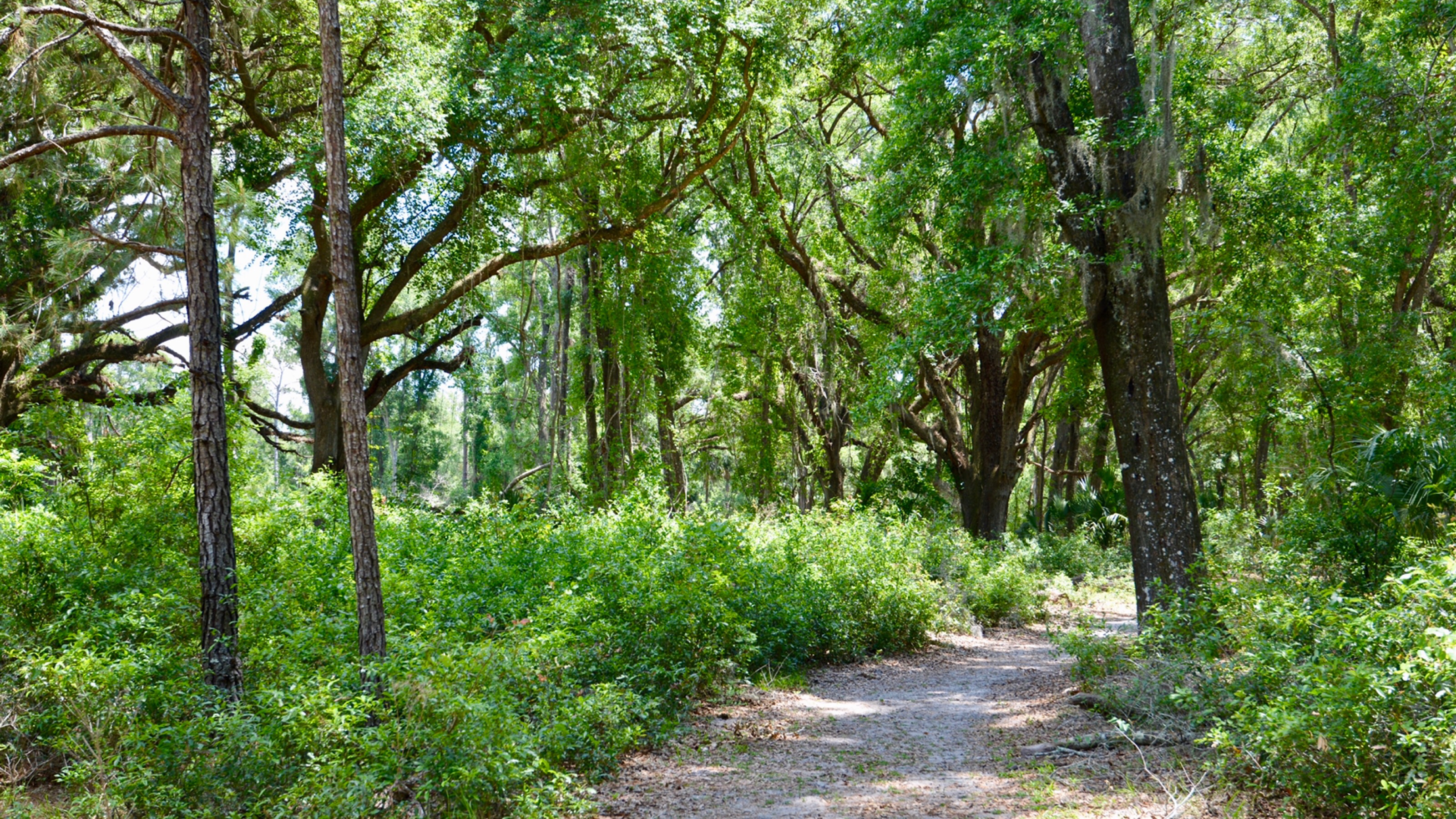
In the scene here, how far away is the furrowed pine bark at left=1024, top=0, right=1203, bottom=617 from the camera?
332 inches

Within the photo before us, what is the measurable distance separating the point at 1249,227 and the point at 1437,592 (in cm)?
671

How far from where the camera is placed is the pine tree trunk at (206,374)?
655 centimetres

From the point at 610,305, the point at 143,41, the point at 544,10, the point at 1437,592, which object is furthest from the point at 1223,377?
the point at 143,41

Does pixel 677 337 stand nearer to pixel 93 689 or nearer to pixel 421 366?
pixel 421 366

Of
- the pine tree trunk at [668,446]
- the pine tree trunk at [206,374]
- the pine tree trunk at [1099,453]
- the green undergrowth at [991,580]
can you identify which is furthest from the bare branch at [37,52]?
the pine tree trunk at [1099,453]

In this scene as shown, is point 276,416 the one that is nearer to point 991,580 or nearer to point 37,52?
point 37,52

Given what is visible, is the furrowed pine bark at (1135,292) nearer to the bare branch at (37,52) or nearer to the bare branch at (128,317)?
the bare branch at (37,52)

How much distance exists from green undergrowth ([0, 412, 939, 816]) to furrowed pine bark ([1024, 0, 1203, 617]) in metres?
3.60

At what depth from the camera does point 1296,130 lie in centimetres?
1803

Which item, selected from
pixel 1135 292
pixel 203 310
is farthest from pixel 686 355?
pixel 203 310

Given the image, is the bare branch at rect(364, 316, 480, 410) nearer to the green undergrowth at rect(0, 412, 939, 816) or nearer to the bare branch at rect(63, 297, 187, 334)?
the bare branch at rect(63, 297, 187, 334)

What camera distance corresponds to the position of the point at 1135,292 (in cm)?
859

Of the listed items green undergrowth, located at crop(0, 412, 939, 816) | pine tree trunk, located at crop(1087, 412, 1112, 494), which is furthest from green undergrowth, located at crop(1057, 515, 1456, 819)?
pine tree trunk, located at crop(1087, 412, 1112, 494)

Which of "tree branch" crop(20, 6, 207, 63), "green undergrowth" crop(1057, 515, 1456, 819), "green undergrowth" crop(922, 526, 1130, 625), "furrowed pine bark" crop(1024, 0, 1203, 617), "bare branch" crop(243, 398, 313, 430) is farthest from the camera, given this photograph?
"bare branch" crop(243, 398, 313, 430)
